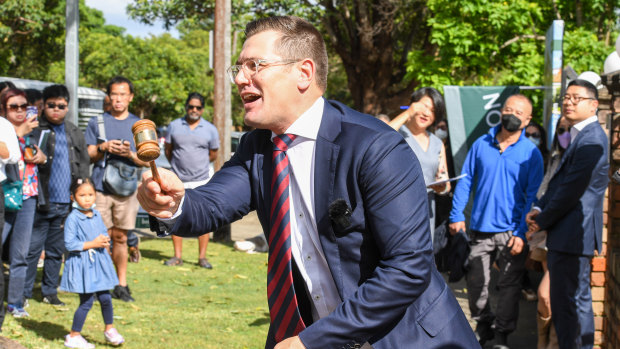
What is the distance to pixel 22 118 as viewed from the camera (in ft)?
22.9

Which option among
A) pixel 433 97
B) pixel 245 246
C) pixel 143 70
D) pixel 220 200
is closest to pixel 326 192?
pixel 220 200

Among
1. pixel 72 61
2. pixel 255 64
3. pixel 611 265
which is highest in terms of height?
pixel 72 61

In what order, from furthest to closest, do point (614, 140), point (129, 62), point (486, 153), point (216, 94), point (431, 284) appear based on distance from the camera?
point (129, 62) < point (216, 94) < point (486, 153) < point (614, 140) < point (431, 284)

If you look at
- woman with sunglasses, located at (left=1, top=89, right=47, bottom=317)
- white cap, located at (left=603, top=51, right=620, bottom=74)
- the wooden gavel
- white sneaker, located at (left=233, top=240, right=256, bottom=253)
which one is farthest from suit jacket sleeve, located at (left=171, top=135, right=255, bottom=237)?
white sneaker, located at (left=233, top=240, right=256, bottom=253)

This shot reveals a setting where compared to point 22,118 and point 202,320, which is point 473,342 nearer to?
point 202,320

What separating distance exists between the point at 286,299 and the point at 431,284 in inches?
18.5

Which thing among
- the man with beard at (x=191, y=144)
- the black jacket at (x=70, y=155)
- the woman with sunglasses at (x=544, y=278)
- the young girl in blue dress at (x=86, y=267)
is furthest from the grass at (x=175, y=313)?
the woman with sunglasses at (x=544, y=278)

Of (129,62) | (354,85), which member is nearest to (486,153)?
(354,85)

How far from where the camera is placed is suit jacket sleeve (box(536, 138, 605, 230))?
551cm

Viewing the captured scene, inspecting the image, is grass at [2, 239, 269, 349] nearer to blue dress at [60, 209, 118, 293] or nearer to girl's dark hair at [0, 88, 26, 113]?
blue dress at [60, 209, 118, 293]

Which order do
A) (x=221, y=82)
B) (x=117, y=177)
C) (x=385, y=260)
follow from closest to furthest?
1. (x=385, y=260)
2. (x=117, y=177)
3. (x=221, y=82)

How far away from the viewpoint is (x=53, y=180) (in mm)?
7570

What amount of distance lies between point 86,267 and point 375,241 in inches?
165

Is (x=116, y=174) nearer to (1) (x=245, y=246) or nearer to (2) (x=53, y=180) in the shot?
(2) (x=53, y=180)
